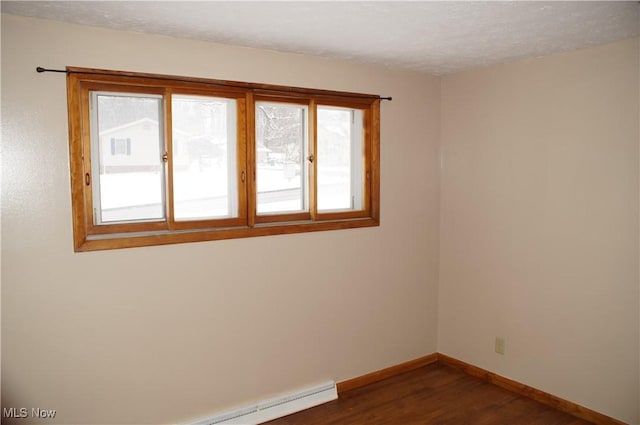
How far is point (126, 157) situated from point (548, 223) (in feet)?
8.98

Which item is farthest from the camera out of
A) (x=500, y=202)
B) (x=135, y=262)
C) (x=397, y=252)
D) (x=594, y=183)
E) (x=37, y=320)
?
(x=397, y=252)

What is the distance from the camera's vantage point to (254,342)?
3236 millimetres

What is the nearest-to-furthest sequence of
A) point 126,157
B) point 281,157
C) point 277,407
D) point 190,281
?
point 126,157
point 190,281
point 277,407
point 281,157

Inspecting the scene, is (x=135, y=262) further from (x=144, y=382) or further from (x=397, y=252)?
(x=397, y=252)

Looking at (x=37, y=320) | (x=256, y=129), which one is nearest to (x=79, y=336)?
(x=37, y=320)

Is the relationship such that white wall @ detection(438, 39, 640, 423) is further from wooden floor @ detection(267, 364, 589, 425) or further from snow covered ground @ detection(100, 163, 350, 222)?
snow covered ground @ detection(100, 163, 350, 222)

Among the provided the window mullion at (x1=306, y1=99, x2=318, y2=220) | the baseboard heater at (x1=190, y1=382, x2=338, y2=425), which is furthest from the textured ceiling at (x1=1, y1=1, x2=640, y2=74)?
the baseboard heater at (x1=190, y1=382, x2=338, y2=425)

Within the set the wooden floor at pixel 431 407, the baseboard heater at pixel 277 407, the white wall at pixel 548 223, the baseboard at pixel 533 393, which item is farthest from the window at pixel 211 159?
the baseboard at pixel 533 393

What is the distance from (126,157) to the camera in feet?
9.34

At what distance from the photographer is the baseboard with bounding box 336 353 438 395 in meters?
3.65

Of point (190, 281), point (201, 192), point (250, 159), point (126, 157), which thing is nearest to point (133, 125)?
point (126, 157)

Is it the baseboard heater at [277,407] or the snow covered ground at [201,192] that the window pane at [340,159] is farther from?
the baseboard heater at [277,407]

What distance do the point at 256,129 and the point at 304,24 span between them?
2.94ft

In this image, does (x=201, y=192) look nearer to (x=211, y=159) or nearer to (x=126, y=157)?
(x=211, y=159)
